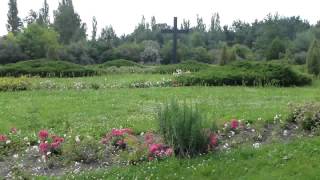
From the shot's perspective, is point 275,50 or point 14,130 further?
point 275,50

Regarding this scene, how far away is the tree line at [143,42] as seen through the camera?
43.8 meters

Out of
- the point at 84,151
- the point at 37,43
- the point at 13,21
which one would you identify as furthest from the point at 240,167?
the point at 13,21

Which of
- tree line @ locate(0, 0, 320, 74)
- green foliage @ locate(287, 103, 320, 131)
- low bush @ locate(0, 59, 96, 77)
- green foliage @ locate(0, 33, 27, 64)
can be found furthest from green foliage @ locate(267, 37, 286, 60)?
green foliage @ locate(287, 103, 320, 131)

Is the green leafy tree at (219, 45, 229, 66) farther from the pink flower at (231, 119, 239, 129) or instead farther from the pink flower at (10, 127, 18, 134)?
the pink flower at (10, 127, 18, 134)

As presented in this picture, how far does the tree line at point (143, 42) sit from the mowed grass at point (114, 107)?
1146cm

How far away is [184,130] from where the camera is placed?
779cm

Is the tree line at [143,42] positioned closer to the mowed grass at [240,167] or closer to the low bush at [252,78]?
the low bush at [252,78]

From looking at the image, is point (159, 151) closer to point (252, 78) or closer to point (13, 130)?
point (13, 130)

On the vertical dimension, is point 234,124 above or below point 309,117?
below

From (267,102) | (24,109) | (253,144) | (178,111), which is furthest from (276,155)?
(24,109)

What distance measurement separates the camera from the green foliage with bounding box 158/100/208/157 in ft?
25.5

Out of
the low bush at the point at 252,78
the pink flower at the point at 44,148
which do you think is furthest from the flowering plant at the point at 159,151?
the low bush at the point at 252,78

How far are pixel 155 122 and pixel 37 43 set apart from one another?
39795 millimetres

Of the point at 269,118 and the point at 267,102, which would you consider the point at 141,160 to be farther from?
the point at 267,102
